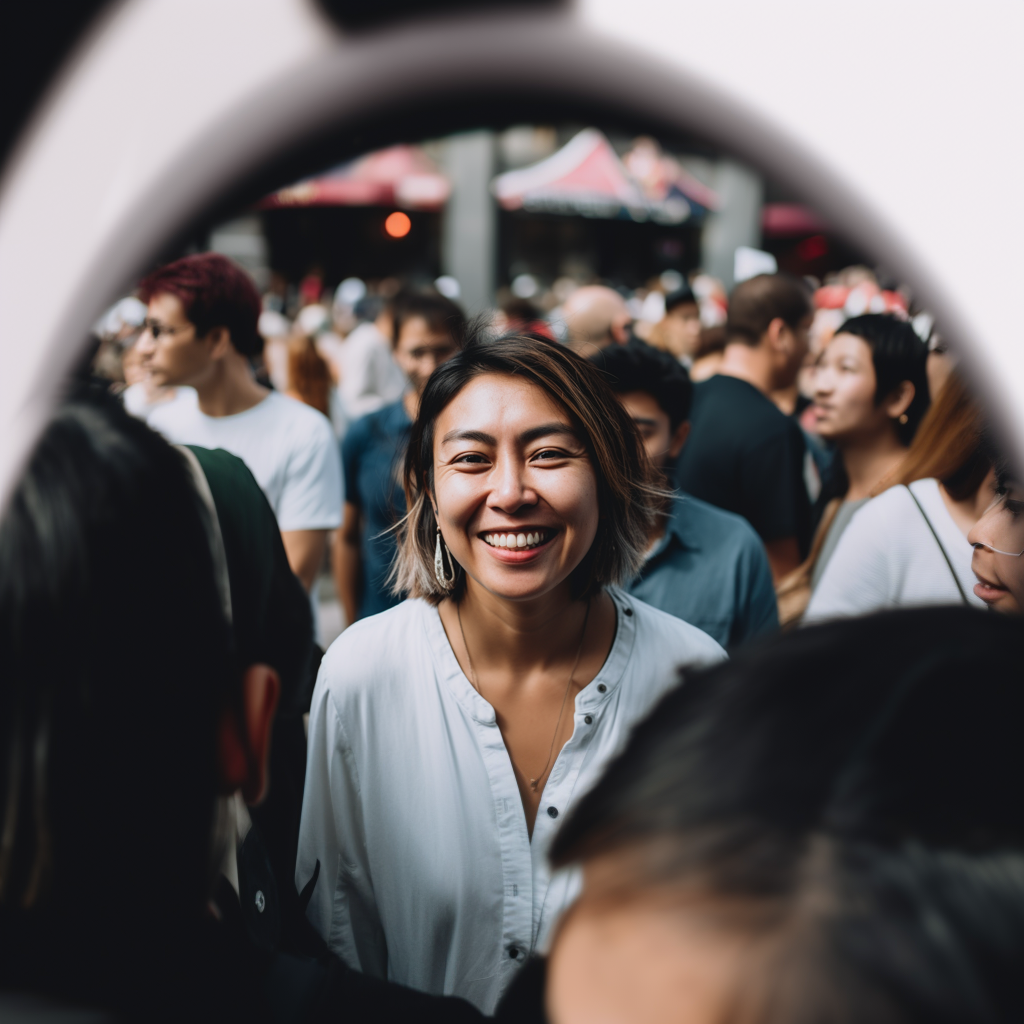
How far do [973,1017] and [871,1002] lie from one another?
0.05 meters

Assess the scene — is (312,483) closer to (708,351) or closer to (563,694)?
(563,694)

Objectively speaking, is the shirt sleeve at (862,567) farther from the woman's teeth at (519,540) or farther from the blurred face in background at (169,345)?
the blurred face in background at (169,345)

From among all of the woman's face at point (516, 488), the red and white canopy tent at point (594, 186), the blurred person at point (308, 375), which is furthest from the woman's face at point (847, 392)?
the red and white canopy tent at point (594, 186)

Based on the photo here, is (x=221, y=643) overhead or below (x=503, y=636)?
overhead

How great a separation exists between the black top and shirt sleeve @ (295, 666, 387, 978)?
164 cm

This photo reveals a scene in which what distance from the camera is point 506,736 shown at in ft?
4.37

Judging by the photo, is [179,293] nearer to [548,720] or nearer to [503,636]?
[503,636]

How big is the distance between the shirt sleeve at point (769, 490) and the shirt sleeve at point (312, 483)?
1.17 metres

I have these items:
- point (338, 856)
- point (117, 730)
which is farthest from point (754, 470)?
point (117, 730)

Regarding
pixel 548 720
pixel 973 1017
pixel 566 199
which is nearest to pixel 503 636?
pixel 548 720

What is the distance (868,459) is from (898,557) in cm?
94

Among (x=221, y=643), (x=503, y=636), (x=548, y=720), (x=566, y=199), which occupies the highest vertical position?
(x=566, y=199)

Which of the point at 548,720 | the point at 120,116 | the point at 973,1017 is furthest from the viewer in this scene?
the point at 548,720

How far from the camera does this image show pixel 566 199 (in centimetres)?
1254
